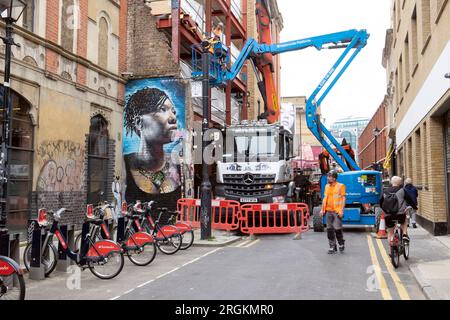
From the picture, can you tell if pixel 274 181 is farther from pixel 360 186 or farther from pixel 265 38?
pixel 265 38

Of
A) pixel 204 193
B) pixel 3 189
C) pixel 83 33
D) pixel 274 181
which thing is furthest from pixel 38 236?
pixel 83 33

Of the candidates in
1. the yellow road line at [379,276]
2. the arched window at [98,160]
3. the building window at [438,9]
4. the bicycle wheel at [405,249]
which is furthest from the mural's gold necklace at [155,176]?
the building window at [438,9]

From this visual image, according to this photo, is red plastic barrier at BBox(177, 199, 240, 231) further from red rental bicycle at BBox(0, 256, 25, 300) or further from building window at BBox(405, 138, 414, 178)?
building window at BBox(405, 138, 414, 178)

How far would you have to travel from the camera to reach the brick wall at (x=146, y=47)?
720 inches

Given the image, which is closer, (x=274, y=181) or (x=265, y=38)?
(x=274, y=181)

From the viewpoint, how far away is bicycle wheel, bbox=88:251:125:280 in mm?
8117

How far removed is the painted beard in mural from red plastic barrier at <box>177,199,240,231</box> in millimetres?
2560

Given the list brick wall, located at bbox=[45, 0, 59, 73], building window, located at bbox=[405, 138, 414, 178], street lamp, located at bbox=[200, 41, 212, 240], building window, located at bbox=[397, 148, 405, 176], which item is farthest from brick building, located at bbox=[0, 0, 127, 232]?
building window, located at bbox=[397, 148, 405, 176]

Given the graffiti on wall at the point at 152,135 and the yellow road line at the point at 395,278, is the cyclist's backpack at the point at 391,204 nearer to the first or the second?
the yellow road line at the point at 395,278

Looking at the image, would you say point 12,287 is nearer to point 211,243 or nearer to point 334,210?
point 211,243

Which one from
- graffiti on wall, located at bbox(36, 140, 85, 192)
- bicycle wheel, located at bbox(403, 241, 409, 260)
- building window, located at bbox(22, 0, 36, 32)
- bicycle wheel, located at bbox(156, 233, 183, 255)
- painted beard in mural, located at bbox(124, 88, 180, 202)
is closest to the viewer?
bicycle wheel, located at bbox(403, 241, 409, 260)

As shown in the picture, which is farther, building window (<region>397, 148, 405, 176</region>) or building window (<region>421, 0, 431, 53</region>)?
building window (<region>397, 148, 405, 176</region>)

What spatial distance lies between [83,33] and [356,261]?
11.4 m

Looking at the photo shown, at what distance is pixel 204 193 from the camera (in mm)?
13008
